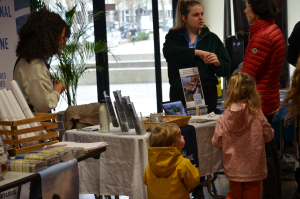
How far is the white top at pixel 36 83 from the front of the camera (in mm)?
2314

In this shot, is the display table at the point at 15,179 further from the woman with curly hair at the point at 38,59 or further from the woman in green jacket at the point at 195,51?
the woman in green jacket at the point at 195,51

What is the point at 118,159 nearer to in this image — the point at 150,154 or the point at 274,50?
the point at 150,154

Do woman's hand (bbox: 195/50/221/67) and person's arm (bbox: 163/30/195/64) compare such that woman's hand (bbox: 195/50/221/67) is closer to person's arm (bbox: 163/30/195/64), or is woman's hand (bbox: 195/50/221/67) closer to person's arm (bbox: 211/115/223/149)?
person's arm (bbox: 163/30/195/64)

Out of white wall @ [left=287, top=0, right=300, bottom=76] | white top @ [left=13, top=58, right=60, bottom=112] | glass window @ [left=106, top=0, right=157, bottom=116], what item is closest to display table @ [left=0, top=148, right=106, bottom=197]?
white top @ [left=13, top=58, right=60, bottom=112]

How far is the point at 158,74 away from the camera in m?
Result: 6.47

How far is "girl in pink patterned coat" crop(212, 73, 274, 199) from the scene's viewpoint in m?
2.52

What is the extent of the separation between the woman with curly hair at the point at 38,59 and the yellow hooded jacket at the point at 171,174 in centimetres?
84

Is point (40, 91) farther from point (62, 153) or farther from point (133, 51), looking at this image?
point (133, 51)

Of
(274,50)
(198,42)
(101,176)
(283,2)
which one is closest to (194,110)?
(198,42)

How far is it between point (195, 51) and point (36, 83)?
4.73ft

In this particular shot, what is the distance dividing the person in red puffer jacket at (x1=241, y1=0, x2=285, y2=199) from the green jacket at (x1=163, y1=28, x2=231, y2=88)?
1.45ft

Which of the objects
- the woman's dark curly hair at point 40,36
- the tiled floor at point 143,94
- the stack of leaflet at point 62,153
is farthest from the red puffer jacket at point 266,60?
the tiled floor at point 143,94

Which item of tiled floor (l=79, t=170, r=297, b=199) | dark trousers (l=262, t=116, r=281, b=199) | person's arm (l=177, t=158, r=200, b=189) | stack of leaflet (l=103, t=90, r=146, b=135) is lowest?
tiled floor (l=79, t=170, r=297, b=199)

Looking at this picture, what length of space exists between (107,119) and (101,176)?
0.42 metres
